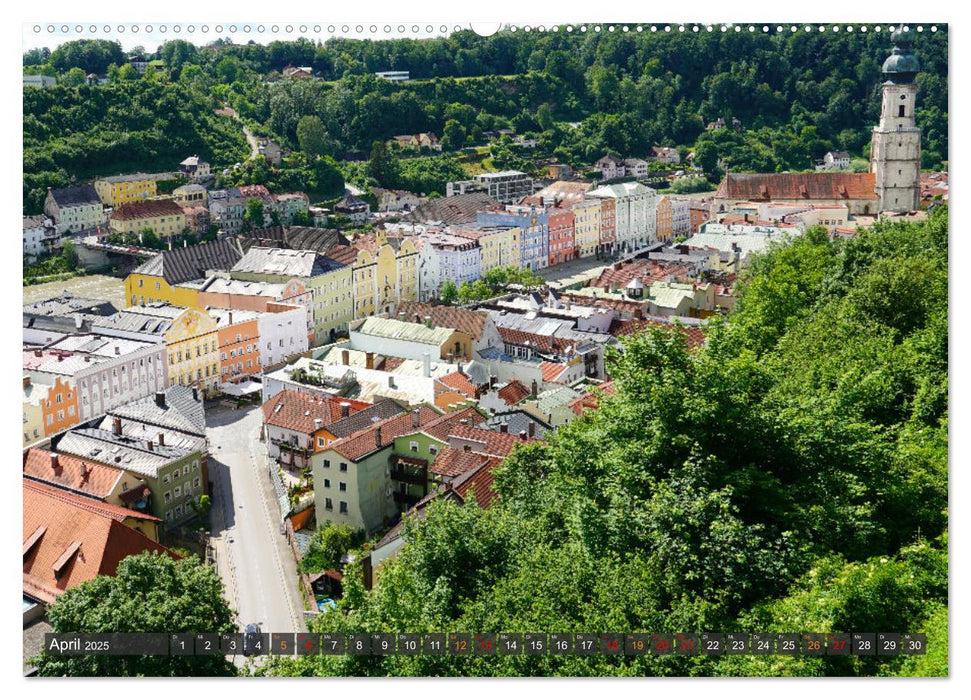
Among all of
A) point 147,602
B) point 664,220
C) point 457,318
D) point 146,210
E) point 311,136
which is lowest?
point 664,220

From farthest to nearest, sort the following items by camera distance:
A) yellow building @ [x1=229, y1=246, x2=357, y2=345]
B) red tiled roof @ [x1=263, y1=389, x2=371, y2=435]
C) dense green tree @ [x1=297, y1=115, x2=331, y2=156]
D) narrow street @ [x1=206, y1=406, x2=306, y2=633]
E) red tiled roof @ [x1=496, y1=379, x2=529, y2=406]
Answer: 1. dense green tree @ [x1=297, y1=115, x2=331, y2=156]
2. yellow building @ [x1=229, y1=246, x2=357, y2=345]
3. red tiled roof @ [x1=496, y1=379, x2=529, y2=406]
4. red tiled roof @ [x1=263, y1=389, x2=371, y2=435]
5. narrow street @ [x1=206, y1=406, x2=306, y2=633]

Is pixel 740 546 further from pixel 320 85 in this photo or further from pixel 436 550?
pixel 320 85

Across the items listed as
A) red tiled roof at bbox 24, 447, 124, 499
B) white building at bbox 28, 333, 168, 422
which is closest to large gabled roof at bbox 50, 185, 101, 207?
white building at bbox 28, 333, 168, 422

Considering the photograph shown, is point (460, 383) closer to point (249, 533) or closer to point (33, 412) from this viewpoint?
point (249, 533)

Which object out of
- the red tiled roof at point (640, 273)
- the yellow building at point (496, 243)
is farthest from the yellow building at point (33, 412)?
the yellow building at point (496, 243)

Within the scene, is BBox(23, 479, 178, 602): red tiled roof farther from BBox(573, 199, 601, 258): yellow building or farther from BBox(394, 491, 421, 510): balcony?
BBox(573, 199, 601, 258): yellow building

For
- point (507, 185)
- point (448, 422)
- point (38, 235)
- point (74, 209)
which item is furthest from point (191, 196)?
point (448, 422)

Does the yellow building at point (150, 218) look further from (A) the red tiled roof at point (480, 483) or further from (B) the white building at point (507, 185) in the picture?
(A) the red tiled roof at point (480, 483)
